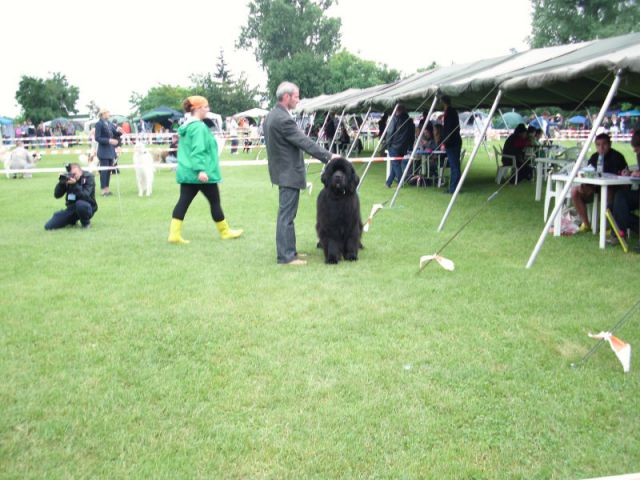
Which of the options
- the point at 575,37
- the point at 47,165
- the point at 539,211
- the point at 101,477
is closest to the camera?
the point at 101,477

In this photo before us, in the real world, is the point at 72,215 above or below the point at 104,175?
Result: below

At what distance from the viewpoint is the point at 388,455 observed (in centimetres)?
279

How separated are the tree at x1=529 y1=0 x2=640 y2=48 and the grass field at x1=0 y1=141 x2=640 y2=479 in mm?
42968

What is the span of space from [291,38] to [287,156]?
6103 cm

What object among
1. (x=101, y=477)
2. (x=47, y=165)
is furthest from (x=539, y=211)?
(x=47, y=165)

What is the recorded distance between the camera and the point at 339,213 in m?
6.45

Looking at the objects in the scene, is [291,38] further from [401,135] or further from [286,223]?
[286,223]

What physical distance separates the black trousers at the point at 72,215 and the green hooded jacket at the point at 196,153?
2328mm

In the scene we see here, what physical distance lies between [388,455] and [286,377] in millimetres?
1009

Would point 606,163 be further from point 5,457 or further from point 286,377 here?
point 5,457

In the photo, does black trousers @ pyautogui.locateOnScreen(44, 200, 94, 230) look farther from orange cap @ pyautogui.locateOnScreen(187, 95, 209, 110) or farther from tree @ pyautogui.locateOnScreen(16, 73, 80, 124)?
tree @ pyautogui.locateOnScreen(16, 73, 80, 124)

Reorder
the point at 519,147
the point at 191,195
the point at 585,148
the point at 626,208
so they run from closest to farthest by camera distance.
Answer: the point at 585,148, the point at 626,208, the point at 191,195, the point at 519,147

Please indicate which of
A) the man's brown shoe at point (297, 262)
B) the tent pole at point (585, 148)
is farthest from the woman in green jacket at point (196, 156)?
the tent pole at point (585, 148)

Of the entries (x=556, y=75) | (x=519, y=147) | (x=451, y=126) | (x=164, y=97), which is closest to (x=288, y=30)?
(x=164, y=97)
